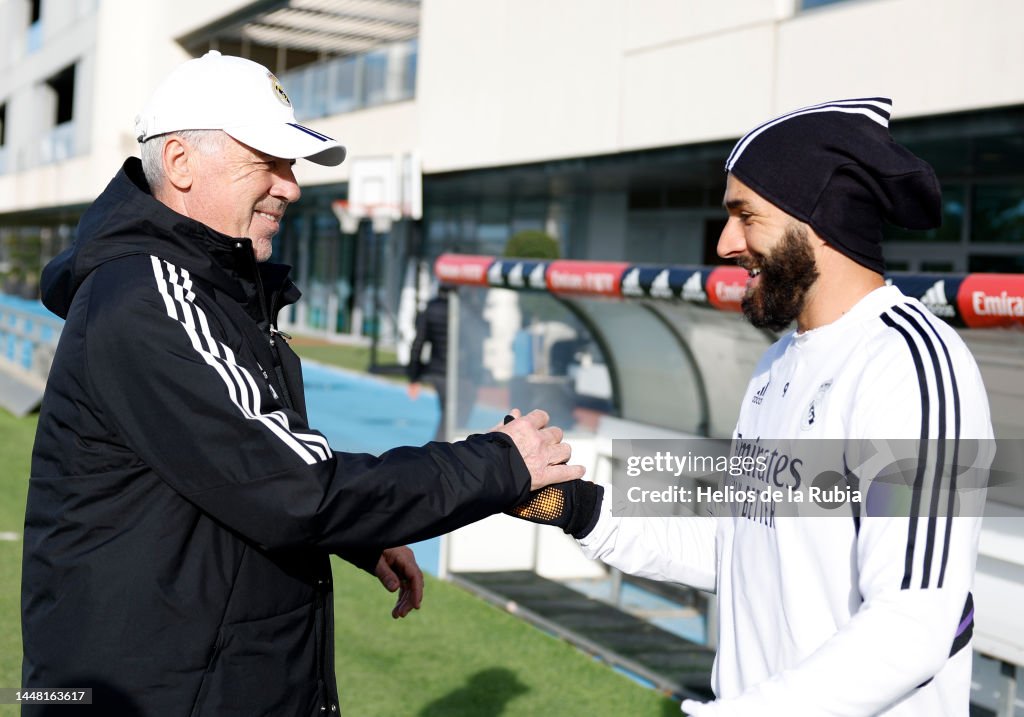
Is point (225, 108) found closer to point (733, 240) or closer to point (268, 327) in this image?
point (268, 327)

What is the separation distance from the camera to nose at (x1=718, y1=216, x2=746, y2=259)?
7.60 feet

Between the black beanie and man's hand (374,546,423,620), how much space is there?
1.40m

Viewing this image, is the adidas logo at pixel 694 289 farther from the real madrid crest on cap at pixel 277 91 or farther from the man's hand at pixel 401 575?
the real madrid crest on cap at pixel 277 91

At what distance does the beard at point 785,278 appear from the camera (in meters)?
2.21

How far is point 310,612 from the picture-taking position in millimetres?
2400

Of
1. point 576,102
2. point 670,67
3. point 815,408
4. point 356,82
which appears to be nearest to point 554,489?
point 815,408

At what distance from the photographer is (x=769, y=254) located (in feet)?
7.38

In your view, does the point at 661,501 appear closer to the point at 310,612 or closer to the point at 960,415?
the point at 310,612

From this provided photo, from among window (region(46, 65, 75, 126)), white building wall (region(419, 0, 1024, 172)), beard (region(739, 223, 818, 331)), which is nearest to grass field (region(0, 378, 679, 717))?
beard (region(739, 223, 818, 331))

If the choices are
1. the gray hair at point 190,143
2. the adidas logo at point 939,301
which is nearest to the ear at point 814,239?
the gray hair at point 190,143

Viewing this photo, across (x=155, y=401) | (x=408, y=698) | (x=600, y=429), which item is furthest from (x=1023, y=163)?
→ (x=155, y=401)

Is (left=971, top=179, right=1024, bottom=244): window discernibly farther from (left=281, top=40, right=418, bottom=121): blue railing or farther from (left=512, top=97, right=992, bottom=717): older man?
(left=512, top=97, right=992, bottom=717): older man

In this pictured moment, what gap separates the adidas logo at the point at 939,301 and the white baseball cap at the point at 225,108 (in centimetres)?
230

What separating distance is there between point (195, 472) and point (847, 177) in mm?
1396
